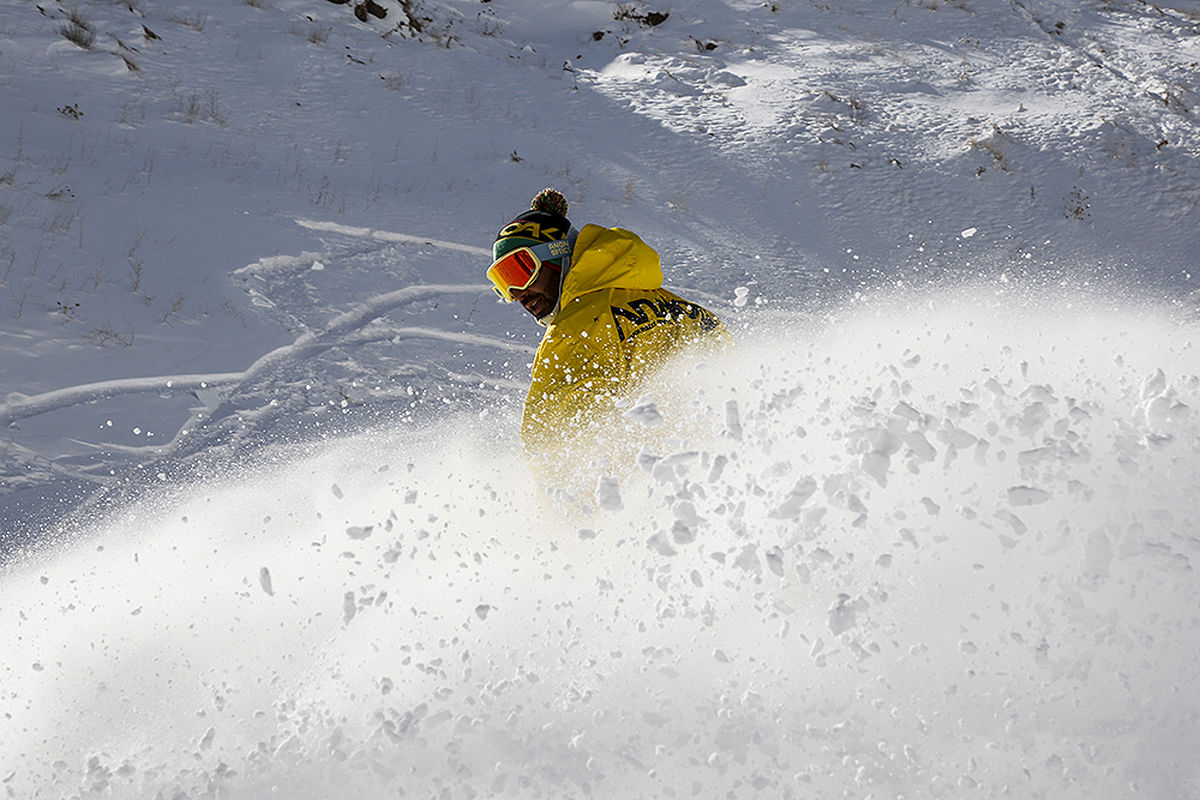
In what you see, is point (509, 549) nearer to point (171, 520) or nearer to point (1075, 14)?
point (171, 520)

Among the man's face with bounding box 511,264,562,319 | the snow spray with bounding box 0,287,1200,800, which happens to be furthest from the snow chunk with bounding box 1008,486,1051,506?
the man's face with bounding box 511,264,562,319

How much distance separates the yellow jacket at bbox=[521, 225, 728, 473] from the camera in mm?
2904

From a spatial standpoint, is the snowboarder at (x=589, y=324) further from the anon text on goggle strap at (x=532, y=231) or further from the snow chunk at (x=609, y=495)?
the snow chunk at (x=609, y=495)

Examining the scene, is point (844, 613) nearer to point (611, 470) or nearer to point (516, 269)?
point (611, 470)

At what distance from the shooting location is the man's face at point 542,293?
3254 mm

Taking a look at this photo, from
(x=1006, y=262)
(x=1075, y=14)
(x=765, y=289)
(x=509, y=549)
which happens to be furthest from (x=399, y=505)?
(x=1075, y=14)

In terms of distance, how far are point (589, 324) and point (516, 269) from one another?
492 millimetres

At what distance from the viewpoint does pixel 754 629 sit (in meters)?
2.55

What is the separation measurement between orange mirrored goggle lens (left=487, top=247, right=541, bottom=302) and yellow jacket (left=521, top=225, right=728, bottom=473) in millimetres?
196

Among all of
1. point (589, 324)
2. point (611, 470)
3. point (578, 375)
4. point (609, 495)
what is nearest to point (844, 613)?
point (609, 495)

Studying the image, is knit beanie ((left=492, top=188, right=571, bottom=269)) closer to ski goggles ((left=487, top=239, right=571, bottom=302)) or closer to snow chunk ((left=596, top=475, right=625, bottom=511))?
ski goggles ((left=487, top=239, right=571, bottom=302))

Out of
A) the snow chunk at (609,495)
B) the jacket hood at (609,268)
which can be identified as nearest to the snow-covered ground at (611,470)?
the snow chunk at (609,495)

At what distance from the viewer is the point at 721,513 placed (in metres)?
2.71

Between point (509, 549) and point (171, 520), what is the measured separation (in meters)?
2.00
